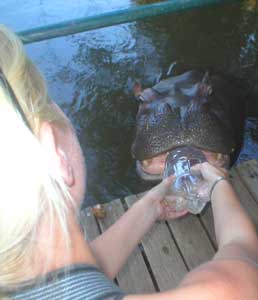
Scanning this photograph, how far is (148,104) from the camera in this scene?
3.89 m

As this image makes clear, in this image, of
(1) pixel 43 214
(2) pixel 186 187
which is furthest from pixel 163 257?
(1) pixel 43 214

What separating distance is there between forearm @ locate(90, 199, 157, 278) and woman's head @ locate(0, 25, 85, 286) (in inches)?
33.9

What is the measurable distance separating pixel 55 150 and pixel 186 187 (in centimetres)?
142

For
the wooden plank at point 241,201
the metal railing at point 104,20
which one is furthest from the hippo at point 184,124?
the metal railing at point 104,20

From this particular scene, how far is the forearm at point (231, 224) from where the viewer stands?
1.70 m

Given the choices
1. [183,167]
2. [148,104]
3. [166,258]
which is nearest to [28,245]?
[183,167]

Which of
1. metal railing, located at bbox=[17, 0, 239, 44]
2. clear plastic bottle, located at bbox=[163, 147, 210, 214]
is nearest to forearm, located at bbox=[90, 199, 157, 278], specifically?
clear plastic bottle, located at bbox=[163, 147, 210, 214]

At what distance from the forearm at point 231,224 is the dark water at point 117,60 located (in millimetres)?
1838

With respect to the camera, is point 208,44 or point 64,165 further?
point 208,44

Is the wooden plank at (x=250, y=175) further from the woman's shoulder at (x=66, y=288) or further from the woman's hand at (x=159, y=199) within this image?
the woman's shoulder at (x=66, y=288)

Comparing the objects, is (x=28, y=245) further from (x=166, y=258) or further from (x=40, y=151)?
(x=166, y=258)

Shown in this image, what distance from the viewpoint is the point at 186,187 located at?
2.62m

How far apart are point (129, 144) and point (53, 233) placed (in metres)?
2.99

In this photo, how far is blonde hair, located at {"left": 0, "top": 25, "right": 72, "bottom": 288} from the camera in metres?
1.16
